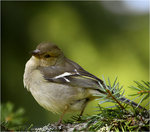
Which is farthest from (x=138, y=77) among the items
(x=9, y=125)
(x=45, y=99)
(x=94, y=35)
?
(x=9, y=125)

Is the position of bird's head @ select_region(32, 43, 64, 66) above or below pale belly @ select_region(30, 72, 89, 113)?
above

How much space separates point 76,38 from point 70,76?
1501mm

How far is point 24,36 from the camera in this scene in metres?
4.72

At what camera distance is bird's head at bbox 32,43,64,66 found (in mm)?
3469

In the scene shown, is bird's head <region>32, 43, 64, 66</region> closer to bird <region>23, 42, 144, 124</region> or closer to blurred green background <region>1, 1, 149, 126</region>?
bird <region>23, 42, 144, 124</region>

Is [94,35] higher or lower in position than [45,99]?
higher

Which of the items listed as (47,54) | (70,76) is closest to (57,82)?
(70,76)

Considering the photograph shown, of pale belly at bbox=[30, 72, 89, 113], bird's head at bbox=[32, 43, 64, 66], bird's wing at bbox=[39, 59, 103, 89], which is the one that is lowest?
pale belly at bbox=[30, 72, 89, 113]

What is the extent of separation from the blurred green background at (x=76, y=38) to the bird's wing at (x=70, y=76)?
3.66ft

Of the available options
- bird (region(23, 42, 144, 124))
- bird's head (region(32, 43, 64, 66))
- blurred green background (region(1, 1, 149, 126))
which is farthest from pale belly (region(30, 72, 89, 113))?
blurred green background (region(1, 1, 149, 126))

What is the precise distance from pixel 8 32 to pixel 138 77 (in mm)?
2471

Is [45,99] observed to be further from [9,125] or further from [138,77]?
[138,77]

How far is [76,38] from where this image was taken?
467 cm

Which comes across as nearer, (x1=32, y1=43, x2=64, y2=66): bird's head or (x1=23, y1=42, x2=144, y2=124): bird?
(x1=23, y1=42, x2=144, y2=124): bird
